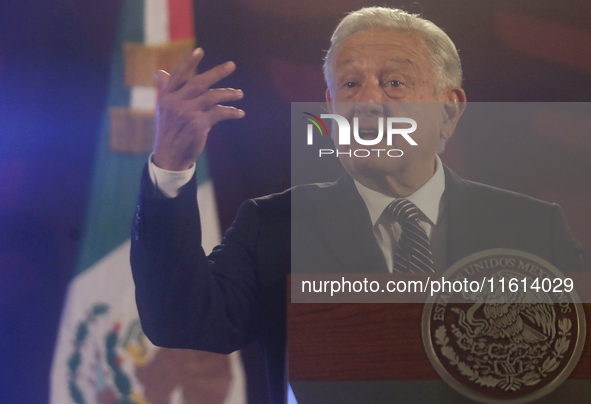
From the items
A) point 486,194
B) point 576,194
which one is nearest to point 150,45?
point 486,194

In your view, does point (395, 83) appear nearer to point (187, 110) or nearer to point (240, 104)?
point (240, 104)

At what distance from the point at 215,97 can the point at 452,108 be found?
3.64 feet

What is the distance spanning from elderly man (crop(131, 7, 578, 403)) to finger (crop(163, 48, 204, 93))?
0.27 meters

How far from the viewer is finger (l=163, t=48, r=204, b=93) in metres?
1.56

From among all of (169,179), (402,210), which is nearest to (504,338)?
(402,210)

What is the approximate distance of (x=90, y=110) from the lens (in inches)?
91.0

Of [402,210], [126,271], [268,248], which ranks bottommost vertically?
[126,271]

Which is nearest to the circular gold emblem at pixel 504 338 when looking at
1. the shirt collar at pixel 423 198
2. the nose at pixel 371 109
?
the shirt collar at pixel 423 198

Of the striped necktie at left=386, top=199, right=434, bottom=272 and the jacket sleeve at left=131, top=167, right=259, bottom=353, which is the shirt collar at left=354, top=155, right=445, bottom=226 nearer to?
the striped necktie at left=386, top=199, right=434, bottom=272

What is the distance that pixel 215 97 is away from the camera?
170 cm

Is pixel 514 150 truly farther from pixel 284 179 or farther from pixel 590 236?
pixel 284 179

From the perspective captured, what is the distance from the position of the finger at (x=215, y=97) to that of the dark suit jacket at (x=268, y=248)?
1.06 ft

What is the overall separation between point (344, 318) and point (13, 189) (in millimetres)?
1816

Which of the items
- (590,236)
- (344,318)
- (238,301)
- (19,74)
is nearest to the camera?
(344,318)
